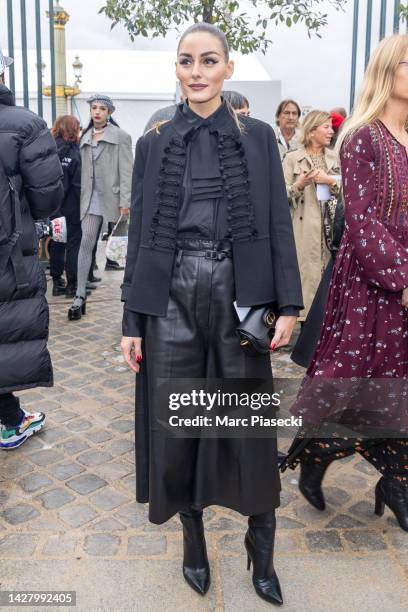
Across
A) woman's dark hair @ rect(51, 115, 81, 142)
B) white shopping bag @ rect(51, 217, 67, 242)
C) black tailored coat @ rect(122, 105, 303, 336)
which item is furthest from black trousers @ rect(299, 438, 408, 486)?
woman's dark hair @ rect(51, 115, 81, 142)

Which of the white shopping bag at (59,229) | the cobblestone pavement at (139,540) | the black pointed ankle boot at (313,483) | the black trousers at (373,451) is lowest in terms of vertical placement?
the cobblestone pavement at (139,540)

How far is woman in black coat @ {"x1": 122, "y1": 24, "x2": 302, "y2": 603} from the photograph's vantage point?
240 cm

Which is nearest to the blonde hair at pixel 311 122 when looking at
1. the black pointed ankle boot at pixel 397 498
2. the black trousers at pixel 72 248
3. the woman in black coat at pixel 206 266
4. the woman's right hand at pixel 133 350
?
the woman in black coat at pixel 206 266

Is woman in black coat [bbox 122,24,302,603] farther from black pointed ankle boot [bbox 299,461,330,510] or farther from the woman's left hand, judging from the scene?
black pointed ankle boot [bbox 299,461,330,510]

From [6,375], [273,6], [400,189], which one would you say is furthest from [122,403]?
[273,6]

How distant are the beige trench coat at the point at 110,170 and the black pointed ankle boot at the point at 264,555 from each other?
4.72 meters

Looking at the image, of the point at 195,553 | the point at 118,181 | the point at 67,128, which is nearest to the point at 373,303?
the point at 195,553

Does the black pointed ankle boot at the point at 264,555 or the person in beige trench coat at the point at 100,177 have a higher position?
the person in beige trench coat at the point at 100,177

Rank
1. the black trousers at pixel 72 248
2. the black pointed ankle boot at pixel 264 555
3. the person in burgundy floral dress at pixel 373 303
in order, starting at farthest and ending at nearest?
the black trousers at pixel 72 248 < the person in burgundy floral dress at pixel 373 303 < the black pointed ankle boot at pixel 264 555

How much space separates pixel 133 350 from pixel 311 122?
3.07 metres

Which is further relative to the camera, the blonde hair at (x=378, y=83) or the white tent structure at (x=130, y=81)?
the white tent structure at (x=130, y=81)

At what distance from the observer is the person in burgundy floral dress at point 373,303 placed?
2764 mm

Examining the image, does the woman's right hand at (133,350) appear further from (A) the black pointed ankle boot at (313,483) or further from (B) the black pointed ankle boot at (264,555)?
(A) the black pointed ankle boot at (313,483)

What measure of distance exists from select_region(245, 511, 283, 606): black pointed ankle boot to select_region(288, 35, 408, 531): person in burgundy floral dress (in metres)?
0.62
